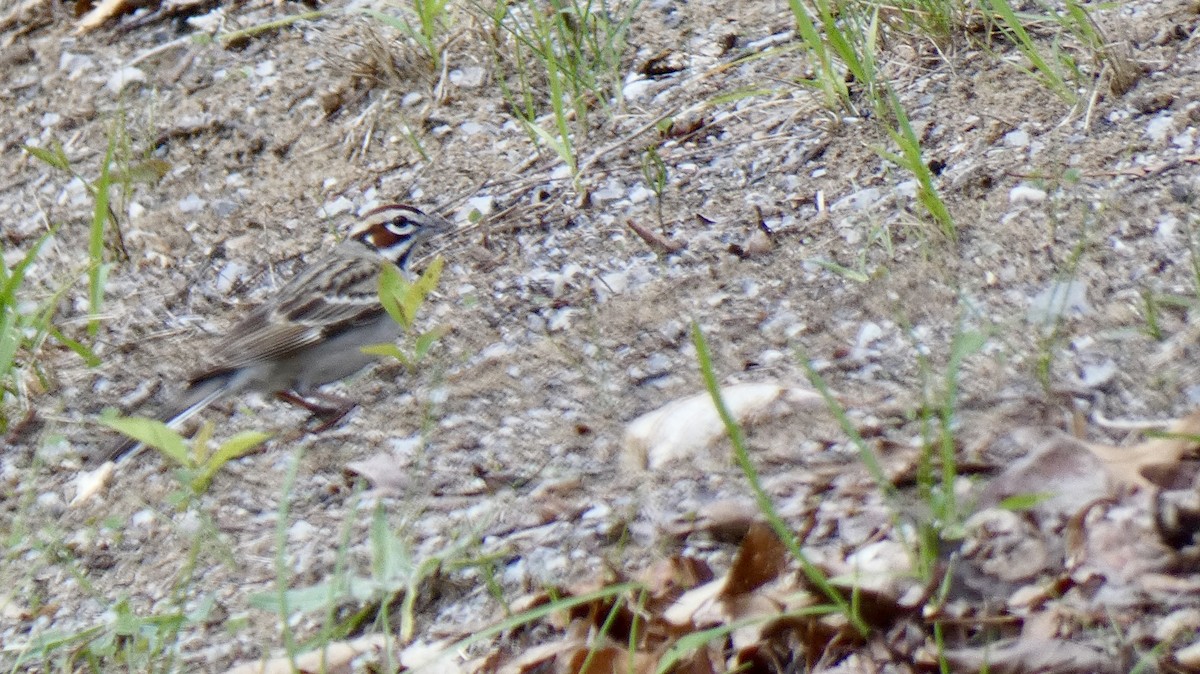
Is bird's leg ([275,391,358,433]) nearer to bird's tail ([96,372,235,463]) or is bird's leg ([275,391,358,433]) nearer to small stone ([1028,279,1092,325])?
bird's tail ([96,372,235,463])

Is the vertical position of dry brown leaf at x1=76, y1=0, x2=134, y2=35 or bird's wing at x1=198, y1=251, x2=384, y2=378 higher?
dry brown leaf at x1=76, y1=0, x2=134, y2=35

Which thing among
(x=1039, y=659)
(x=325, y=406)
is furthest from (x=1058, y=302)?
(x=325, y=406)

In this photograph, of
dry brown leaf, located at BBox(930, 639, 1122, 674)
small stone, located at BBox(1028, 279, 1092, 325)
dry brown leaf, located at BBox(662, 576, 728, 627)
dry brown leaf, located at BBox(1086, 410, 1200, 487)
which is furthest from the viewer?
small stone, located at BBox(1028, 279, 1092, 325)

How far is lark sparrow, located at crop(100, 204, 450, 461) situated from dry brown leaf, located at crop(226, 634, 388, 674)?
1.83m

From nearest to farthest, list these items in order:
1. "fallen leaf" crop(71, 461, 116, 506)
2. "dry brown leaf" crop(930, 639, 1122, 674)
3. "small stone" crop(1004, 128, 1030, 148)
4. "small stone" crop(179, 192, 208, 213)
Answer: "dry brown leaf" crop(930, 639, 1122, 674)
"fallen leaf" crop(71, 461, 116, 506)
"small stone" crop(1004, 128, 1030, 148)
"small stone" crop(179, 192, 208, 213)

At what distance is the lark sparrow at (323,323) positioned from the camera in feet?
18.2

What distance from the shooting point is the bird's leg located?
5234mm

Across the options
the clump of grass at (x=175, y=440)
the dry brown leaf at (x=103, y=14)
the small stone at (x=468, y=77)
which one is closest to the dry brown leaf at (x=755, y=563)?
the clump of grass at (x=175, y=440)

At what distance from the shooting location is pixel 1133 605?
2.82m

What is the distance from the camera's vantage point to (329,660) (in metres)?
3.58

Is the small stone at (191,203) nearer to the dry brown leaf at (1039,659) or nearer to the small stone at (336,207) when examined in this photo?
the small stone at (336,207)

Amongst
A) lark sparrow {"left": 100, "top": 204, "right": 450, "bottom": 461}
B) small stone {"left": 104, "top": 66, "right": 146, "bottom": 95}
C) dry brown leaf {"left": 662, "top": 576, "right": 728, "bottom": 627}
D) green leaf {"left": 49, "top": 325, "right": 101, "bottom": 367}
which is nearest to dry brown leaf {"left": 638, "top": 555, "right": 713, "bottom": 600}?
dry brown leaf {"left": 662, "top": 576, "right": 728, "bottom": 627}

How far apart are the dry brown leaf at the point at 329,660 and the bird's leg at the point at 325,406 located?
1524 millimetres

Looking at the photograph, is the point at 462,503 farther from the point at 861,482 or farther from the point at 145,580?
the point at 861,482
